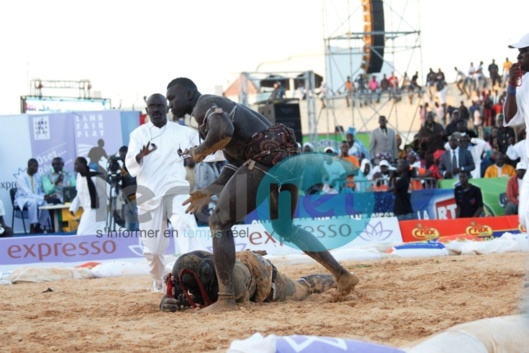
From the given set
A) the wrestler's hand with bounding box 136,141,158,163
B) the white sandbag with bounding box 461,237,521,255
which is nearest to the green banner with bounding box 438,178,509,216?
the white sandbag with bounding box 461,237,521,255

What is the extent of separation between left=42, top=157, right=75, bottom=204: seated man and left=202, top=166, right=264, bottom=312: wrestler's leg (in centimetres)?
1238

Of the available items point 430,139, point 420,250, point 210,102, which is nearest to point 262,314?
point 210,102

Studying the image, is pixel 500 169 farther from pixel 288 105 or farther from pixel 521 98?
pixel 521 98

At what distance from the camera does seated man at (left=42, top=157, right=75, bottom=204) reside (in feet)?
63.1

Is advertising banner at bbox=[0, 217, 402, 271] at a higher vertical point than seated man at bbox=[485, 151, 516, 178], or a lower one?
lower

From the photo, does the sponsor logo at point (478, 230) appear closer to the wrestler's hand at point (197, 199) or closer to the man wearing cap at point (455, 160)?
the man wearing cap at point (455, 160)

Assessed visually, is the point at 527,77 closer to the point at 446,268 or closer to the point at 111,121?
the point at 446,268

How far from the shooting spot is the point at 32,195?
19031 mm

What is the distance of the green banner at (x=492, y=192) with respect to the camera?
17969 mm

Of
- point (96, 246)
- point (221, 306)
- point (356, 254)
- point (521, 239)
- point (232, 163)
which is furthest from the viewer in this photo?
point (96, 246)

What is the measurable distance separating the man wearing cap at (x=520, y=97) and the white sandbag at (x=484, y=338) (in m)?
3.50

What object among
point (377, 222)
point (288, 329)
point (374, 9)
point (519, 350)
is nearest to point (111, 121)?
point (377, 222)

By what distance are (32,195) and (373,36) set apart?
12.7m

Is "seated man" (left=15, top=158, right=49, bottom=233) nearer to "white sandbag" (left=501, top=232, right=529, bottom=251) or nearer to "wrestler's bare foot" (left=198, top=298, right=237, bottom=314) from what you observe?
"white sandbag" (left=501, top=232, right=529, bottom=251)
